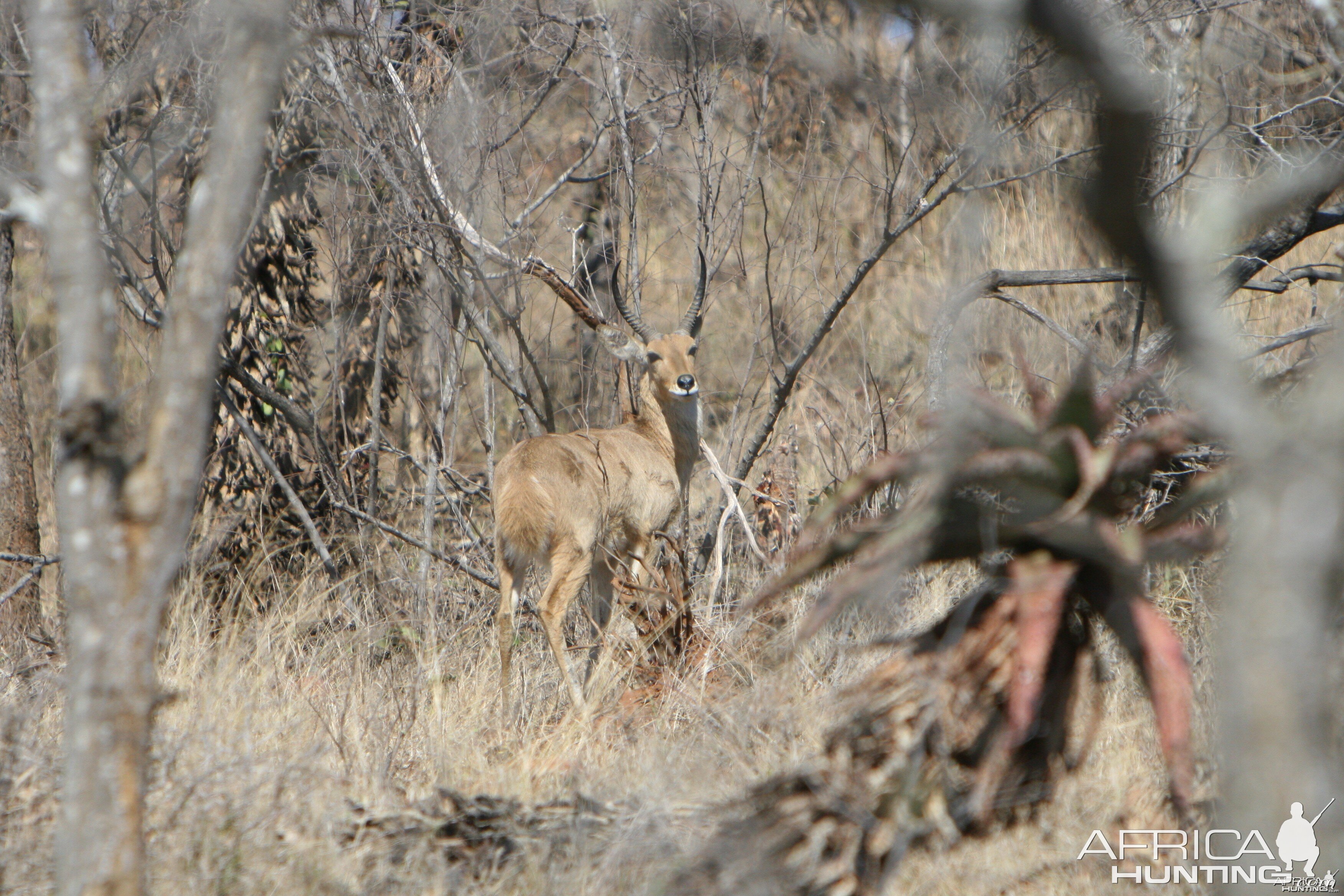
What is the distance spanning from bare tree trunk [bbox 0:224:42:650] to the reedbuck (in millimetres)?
2834

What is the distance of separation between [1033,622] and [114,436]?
204 centimetres

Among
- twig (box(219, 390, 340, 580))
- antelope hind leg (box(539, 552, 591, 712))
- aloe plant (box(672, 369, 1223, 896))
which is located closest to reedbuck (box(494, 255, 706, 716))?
antelope hind leg (box(539, 552, 591, 712))

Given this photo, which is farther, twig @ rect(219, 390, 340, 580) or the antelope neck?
the antelope neck

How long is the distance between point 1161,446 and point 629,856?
171cm

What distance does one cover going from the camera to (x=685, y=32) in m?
6.41

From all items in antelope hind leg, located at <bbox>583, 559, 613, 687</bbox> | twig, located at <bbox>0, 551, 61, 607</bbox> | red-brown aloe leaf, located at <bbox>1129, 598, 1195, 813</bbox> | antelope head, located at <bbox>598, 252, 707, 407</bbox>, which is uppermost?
antelope head, located at <bbox>598, 252, 707, 407</bbox>

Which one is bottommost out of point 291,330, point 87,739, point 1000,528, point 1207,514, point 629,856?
point 629,856

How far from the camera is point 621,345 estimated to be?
7.41 metres

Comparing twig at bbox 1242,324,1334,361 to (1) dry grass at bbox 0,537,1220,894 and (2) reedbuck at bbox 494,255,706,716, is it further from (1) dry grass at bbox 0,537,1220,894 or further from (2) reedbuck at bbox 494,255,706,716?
(2) reedbuck at bbox 494,255,706,716

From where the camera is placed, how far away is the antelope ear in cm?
725

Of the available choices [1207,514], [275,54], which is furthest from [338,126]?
[1207,514]

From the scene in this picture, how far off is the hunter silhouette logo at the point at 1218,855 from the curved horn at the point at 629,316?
4392mm

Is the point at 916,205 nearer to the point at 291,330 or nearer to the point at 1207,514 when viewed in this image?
the point at 1207,514

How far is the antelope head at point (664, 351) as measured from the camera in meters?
7.31
